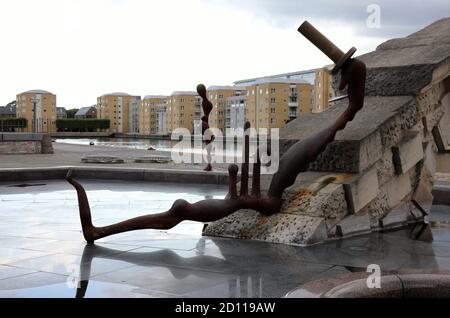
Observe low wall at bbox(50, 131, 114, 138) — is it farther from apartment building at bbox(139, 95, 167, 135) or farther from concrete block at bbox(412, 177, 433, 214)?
concrete block at bbox(412, 177, 433, 214)

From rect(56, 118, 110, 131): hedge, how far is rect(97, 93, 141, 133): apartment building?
5539mm

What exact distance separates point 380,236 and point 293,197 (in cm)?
A: 91

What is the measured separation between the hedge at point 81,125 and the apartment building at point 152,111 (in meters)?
7.40

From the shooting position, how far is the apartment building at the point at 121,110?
10500 centimetres

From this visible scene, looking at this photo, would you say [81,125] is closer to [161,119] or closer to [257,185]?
[161,119]

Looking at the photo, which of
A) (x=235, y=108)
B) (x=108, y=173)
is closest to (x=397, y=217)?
(x=108, y=173)

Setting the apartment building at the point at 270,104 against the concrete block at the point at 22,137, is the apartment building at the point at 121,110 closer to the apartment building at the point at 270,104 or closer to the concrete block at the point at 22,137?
the apartment building at the point at 270,104

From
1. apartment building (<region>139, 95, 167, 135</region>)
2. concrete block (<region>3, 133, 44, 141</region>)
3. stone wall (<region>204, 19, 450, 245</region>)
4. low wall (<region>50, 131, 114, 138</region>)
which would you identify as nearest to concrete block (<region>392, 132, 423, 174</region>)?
stone wall (<region>204, 19, 450, 245</region>)

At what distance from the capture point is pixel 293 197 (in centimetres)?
553

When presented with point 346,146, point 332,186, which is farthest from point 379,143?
point 332,186

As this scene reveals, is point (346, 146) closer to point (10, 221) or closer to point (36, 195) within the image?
point (10, 221)

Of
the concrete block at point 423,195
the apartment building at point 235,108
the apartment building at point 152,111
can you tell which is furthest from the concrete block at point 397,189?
the apartment building at point 152,111

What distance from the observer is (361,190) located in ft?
18.2

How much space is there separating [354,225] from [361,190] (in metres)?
0.35
